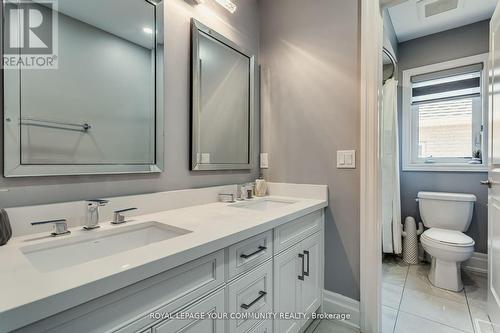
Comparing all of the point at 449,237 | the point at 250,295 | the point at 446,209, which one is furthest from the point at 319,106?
the point at 446,209

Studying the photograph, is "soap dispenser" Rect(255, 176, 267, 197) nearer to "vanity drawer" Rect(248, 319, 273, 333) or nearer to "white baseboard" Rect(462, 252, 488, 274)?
"vanity drawer" Rect(248, 319, 273, 333)

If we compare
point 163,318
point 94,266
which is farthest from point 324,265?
point 94,266

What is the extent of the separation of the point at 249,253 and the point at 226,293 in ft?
0.56

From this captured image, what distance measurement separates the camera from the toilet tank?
227cm

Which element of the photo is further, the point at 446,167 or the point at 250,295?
the point at 446,167

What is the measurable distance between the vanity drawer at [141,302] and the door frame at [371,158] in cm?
106

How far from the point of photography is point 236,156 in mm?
1778

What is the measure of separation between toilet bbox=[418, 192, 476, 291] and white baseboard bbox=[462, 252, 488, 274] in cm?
31

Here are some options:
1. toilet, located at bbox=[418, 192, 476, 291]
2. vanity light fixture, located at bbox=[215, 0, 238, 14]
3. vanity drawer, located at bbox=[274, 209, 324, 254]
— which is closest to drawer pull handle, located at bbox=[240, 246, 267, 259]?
vanity drawer, located at bbox=[274, 209, 324, 254]

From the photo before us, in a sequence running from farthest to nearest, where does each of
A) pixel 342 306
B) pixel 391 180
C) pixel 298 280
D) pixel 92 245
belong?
pixel 391 180 → pixel 342 306 → pixel 298 280 → pixel 92 245

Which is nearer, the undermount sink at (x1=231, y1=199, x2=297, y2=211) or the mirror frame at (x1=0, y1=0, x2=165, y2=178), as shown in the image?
the mirror frame at (x1=0, y1=0, x2=165, y2=178)

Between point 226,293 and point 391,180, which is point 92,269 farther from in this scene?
point 391,180

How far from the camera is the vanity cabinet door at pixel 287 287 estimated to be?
1143 mm

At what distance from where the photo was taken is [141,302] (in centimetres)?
61
